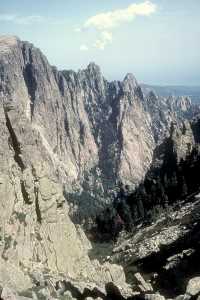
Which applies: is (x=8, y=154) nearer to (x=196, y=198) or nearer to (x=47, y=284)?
(x=47, y=284)

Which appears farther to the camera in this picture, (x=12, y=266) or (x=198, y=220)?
(x=198, y=220)

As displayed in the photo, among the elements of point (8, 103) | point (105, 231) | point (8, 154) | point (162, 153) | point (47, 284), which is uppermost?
point (8, 103)

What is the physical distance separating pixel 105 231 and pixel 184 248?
6521 cm

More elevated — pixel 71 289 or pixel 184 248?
pixel 71 289

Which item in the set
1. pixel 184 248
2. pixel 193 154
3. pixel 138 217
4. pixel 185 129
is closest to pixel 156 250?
pixel 184 248

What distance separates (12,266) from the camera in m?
Answer: 43.7

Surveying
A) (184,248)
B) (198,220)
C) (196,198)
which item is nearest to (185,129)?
(196,198)

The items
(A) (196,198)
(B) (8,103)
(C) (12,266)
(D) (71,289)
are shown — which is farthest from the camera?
(A) (196,198)

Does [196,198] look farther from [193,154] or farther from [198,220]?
[193,154]

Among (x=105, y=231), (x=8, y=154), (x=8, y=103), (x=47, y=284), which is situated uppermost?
(x=8, y=103)

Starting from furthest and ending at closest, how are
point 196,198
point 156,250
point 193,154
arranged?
1. point 193,154
2. point 196,198
3. point 156,250

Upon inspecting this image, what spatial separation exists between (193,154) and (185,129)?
24914mm

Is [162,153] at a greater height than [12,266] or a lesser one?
lesser

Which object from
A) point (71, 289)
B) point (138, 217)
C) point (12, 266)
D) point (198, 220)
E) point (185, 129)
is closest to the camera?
point (71, 289)
